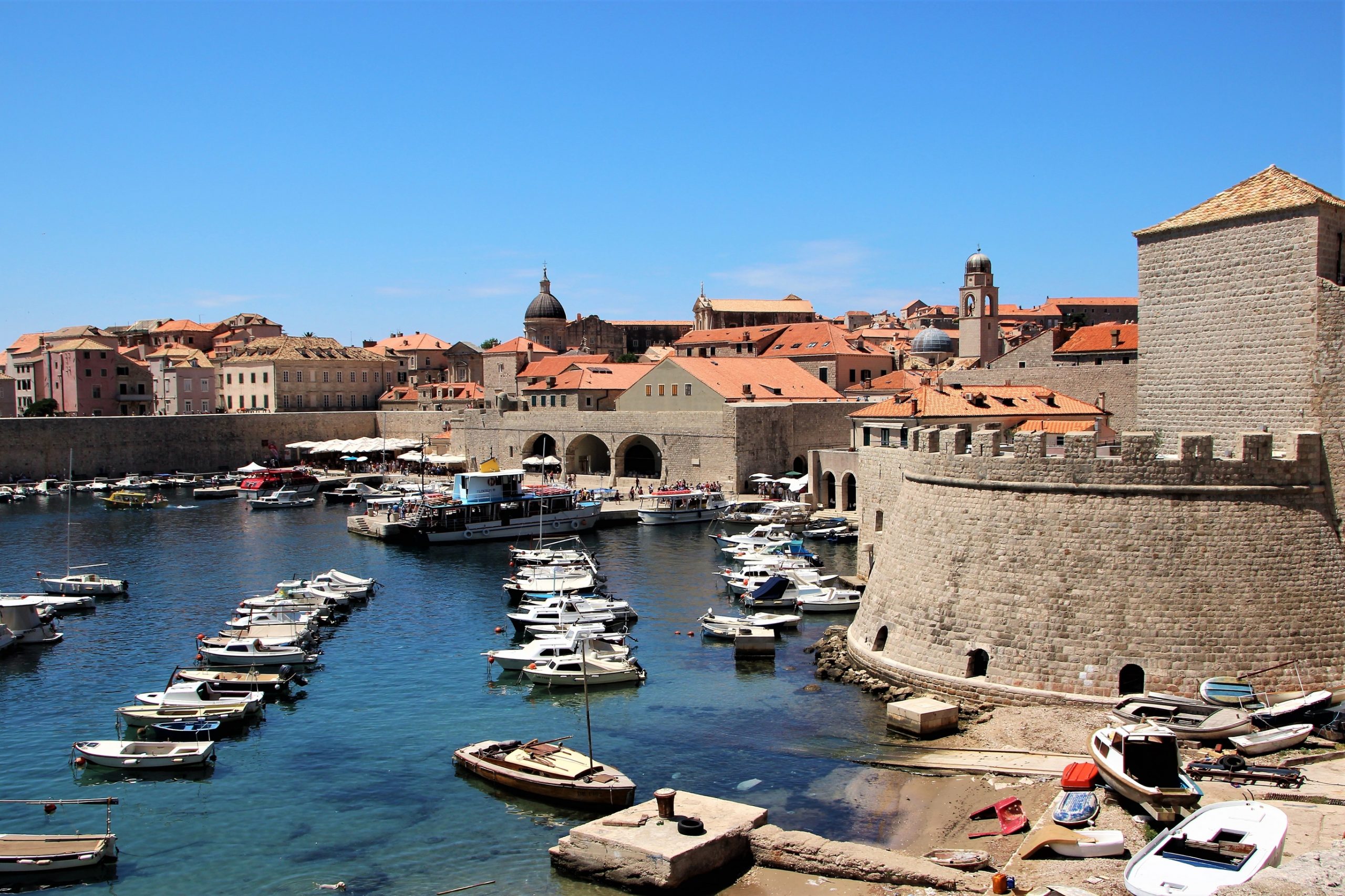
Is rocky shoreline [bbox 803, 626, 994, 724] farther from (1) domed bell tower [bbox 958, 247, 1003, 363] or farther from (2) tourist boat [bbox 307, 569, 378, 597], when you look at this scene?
(1) domed bell tower [bbox 958, 247, 1003, 363]

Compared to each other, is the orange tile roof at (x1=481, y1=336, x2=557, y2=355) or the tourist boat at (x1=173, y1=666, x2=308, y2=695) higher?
the orange tile roof at (x1=481, y1=336, x2=557, y2=355)

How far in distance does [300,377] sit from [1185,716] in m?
81.4

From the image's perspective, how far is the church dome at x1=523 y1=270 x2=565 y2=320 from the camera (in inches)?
4274

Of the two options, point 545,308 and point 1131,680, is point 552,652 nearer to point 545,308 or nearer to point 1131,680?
point 1131,680

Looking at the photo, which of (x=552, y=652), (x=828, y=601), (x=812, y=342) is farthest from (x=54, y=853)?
(x=812, y=342)

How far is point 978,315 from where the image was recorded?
224 ft

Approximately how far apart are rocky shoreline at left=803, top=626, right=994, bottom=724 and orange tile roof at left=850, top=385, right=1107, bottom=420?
1292 cm

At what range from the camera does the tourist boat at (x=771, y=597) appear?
32.0 m

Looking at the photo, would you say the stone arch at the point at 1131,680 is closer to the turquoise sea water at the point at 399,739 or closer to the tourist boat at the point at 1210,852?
the turquoise sea water at the point at 399,739

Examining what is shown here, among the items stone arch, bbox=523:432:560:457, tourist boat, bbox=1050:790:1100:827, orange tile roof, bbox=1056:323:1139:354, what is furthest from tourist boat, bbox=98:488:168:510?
tourist boat, bbox=1050:790:1100:827

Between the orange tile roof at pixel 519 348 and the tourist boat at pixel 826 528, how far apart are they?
44.4 meters

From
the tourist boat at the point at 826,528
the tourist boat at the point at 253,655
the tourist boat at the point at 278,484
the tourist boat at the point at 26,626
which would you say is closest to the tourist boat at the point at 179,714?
the tourist boat at the point at 253,655

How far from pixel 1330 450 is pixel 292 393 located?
80.9 metres

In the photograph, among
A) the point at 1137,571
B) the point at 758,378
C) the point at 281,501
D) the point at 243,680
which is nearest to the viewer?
the point at 1137,571
